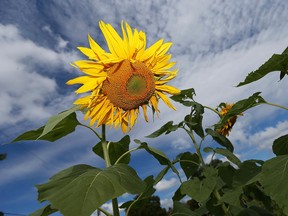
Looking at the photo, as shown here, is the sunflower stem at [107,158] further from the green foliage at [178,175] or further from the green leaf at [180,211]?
the green leaf at [180,211]

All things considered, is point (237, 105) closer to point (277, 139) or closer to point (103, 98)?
point (277, 139)

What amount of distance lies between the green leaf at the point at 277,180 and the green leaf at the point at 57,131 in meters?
1.29

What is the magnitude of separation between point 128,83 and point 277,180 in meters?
1.12

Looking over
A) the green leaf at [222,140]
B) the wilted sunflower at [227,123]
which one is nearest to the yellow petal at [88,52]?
the green leaf at [222,140]

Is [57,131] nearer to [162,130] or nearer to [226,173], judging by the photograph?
[162,130]

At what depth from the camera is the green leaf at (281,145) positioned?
312cm

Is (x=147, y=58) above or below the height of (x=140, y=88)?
above

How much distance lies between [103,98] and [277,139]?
164 cm

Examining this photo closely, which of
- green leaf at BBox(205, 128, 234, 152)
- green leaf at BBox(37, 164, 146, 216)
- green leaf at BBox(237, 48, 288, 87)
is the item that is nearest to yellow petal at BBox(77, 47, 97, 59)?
green leaf at BBox(37, 164, 146, 216)

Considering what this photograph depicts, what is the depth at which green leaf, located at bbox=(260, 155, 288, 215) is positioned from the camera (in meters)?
2.09

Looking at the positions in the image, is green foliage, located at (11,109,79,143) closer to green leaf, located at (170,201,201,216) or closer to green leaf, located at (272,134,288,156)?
green leaf, located at (170,201,201,216)

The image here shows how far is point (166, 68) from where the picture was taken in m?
2.48

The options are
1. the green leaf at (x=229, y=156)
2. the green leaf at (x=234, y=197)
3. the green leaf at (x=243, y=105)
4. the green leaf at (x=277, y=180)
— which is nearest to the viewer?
the green leaf at (x=277, y=180)

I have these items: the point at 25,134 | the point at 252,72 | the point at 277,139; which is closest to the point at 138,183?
the point at 25,134
